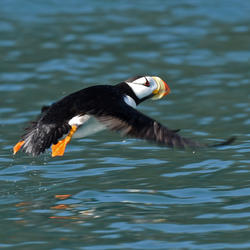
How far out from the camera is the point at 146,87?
801 cm

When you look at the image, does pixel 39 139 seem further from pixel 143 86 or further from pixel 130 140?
pixel 130 140

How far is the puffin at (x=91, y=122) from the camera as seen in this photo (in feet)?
21.9

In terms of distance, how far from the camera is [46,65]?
12.6m

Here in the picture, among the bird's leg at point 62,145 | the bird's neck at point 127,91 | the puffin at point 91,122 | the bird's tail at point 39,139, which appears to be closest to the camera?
the puffin at point 91,122

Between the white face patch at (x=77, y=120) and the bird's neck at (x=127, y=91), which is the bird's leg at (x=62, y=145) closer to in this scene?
the white face patch at (x=77, y=120)

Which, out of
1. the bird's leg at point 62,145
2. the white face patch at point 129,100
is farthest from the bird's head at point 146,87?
the bird's leg at point 62,145

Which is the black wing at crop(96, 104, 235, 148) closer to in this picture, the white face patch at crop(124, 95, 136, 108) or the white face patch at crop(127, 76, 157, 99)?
the white face patch at crop(124, 95, 136, 108)

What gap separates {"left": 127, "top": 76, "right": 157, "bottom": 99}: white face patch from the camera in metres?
7.93

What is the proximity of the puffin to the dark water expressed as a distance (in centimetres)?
44

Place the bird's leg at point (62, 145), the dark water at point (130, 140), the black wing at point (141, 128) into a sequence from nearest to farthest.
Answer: the dark water at point (130, 140)
the black wing at point (141, 128)
the bird's leg at point (62, 145)

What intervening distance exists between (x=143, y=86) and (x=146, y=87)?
4cm

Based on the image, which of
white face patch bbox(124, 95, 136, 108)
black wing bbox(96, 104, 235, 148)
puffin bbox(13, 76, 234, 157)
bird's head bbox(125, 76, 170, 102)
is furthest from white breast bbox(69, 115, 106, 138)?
bird's head bbox(125, 76, 170, 102)

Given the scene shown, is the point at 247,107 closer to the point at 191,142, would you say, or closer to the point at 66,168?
the point at 66,168

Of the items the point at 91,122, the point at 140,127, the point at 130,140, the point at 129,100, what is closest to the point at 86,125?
the point at 91,122
